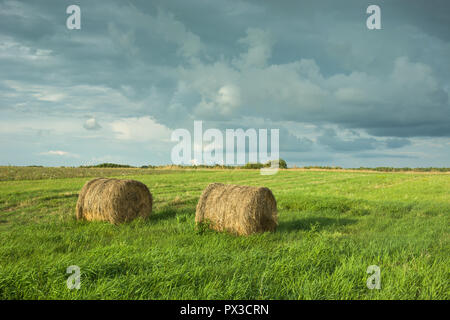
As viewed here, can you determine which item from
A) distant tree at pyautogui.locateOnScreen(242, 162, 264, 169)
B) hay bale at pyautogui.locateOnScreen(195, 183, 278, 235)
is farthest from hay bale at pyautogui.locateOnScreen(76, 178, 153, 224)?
distant tree at pyautogui.locateOnScreen(242, 162, 264, 169)

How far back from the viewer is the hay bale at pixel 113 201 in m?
11.3

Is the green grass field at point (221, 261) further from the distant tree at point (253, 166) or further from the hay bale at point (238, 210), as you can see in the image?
the distant tree at point (253, 166)

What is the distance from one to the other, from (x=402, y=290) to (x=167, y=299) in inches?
147

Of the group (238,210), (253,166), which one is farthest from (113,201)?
(253,166)

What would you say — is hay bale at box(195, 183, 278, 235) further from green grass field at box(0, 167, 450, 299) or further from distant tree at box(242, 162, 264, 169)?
distant tree at box(242, 162, 264, 169)

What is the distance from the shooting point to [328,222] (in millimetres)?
11664

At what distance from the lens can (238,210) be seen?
31.0 feet

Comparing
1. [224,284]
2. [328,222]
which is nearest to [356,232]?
[328,222]

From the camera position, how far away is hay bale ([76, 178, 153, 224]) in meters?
11.3

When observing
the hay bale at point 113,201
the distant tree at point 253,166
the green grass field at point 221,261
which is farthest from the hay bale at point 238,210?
the distant tree at point 253,166

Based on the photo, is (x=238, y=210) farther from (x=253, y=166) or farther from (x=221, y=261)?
(x=253, y=166)
